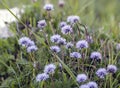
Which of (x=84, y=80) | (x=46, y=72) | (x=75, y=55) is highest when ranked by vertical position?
(x=75, y=55)

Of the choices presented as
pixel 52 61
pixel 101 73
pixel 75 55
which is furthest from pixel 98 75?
pixel 52 61

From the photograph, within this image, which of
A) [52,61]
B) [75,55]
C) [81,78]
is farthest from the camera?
[52,61]

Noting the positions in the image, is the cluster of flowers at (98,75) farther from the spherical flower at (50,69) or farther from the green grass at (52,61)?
the spherical flower at (50,69)

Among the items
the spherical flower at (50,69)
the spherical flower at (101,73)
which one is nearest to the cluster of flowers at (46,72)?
the spherical flower at (50,69)

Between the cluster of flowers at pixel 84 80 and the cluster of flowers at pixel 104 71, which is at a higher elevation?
the cluster of flowers at pixel 104 71

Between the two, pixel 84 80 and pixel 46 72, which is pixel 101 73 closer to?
pixel 84 80

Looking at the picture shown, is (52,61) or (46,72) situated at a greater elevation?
(52,61)

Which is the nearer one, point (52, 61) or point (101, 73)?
point (101, 73)

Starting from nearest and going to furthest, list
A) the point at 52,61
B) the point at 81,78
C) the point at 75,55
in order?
the point at 81,78 → the point at 75,55 → the point at 52,61

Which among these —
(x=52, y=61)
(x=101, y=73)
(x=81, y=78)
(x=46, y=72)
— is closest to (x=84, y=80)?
(x=81, y=78)

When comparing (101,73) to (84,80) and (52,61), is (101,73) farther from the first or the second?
(52,61)

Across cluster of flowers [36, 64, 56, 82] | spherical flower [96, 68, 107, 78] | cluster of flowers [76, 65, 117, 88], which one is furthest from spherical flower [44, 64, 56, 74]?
spherical flower [96, 68, 107, 78]

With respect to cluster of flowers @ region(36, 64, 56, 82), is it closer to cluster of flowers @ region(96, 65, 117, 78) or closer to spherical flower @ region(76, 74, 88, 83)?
spherical flower @ region(76, 74, 88, 83)
